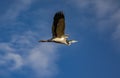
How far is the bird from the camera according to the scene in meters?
40.4

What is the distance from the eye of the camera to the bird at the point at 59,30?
40375 mm

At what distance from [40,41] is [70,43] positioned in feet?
8.50

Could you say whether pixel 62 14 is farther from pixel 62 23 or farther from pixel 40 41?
pixel 40 41

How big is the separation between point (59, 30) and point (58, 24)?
23.9 inches

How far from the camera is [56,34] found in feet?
135

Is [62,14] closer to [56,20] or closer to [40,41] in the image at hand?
[56,20]

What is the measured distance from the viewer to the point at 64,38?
136ft

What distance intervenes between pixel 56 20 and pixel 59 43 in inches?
86.2

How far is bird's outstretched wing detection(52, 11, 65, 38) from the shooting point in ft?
132

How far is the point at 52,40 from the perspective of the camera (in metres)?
41.3

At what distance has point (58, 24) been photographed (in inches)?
1596

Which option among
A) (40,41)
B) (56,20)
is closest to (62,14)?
(56,20)

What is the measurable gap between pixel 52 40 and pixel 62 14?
249cm

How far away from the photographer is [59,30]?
40875 millimetres
